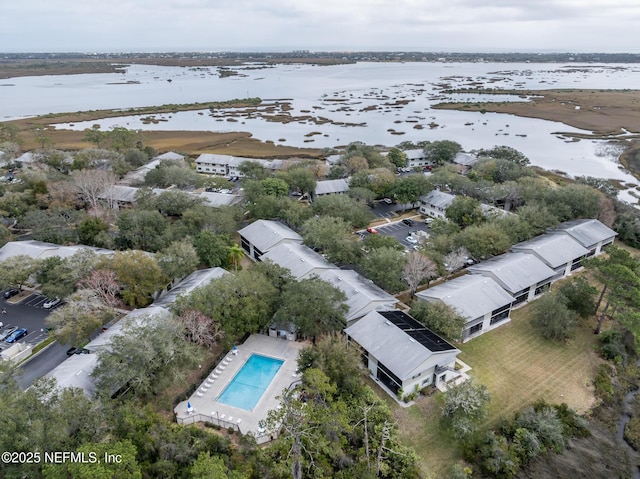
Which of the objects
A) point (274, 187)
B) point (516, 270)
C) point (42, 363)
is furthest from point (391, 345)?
point (274, 187)

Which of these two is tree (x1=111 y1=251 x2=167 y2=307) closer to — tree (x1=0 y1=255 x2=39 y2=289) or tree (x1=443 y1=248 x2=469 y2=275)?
tree (x1=0 y1=255 x2=39 y2=289)

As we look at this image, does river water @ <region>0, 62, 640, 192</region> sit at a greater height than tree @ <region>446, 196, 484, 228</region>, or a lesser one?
lesser

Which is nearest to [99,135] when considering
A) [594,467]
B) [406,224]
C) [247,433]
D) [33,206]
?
[33,206]

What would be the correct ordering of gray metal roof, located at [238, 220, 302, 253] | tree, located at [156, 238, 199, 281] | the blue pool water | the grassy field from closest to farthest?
the grassy field
the blue pool water
tree, located at [156, 238, 199, 281]
gray metal roof, located at [238, 220, 302, 253]

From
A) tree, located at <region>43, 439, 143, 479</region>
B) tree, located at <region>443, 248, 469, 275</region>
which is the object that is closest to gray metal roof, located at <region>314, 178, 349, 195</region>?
tree, located at <region>443, 248, 469, 275</region>

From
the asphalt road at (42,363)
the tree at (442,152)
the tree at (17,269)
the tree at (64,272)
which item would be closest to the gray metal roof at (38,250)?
the tree at (17,269)

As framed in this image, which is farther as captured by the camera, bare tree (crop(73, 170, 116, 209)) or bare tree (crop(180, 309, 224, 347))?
bare tree (crop(73, 170, 116, 209))

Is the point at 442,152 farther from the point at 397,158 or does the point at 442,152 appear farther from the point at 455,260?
the point at 455,260

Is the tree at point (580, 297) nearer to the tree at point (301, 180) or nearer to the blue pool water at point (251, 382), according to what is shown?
the blue pool water at point (251, 382)

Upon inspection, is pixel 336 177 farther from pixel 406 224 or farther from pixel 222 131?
pixel 222 131
